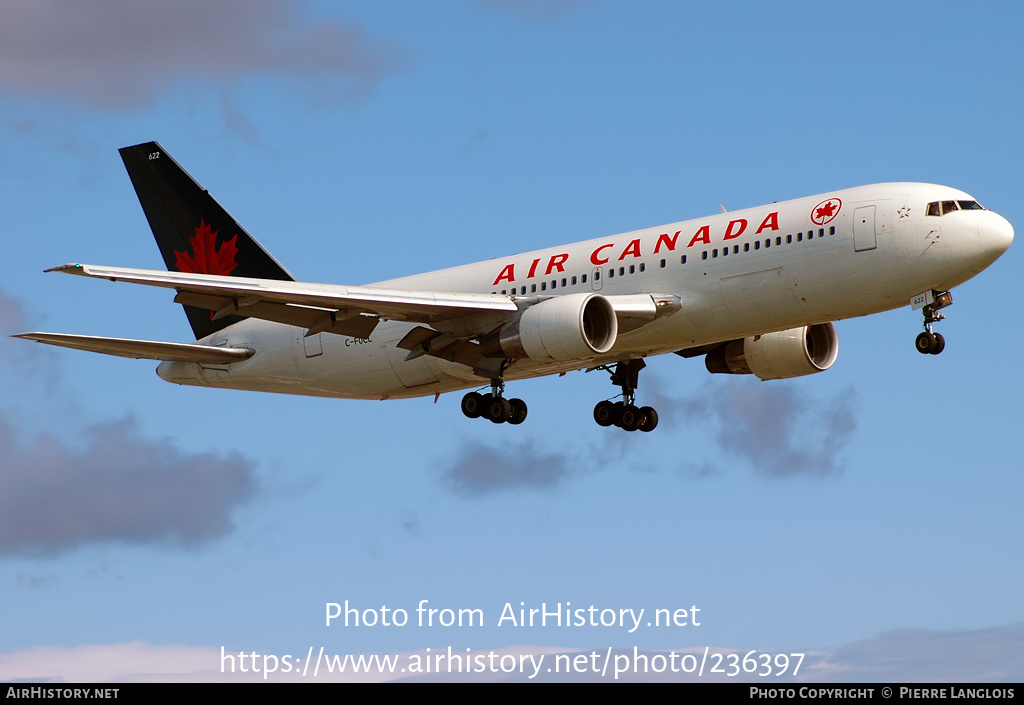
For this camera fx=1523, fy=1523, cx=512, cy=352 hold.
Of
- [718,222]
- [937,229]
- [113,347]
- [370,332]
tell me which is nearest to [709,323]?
[718,222]

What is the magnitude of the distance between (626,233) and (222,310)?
12058mm

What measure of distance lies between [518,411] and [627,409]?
3957 millimetres

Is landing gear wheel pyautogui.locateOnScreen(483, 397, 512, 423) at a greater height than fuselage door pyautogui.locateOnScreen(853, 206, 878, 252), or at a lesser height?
lesser

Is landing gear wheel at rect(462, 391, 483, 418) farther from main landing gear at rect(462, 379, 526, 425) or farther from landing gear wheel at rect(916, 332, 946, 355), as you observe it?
landing gear wheel at rect(916, 332, 946, 355)

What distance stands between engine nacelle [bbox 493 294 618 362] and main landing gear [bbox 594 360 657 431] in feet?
20.6

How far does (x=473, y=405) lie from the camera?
45.7 metres

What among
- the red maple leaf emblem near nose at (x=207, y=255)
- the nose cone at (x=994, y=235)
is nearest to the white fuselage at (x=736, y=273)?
the nose cone at (x=994, y=235)

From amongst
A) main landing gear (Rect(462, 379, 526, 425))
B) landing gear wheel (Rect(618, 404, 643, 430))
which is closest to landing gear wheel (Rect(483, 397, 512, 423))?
main landing gear (Rect(462, 379, 526, 425))

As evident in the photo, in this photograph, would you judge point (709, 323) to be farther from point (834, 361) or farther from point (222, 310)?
point (222, 310)

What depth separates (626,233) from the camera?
146ft

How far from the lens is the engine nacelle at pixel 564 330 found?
40781 mm

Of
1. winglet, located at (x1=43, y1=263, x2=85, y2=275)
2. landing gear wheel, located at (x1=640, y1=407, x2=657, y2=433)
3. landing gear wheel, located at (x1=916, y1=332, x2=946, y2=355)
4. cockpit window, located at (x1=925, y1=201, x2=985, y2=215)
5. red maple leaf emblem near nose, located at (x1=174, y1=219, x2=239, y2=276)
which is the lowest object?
winglet, located at (x1=43, y1=263, x2=85, y2=275)

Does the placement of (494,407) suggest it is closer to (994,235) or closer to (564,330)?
(564,330)

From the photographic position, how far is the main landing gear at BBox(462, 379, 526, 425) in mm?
45062
